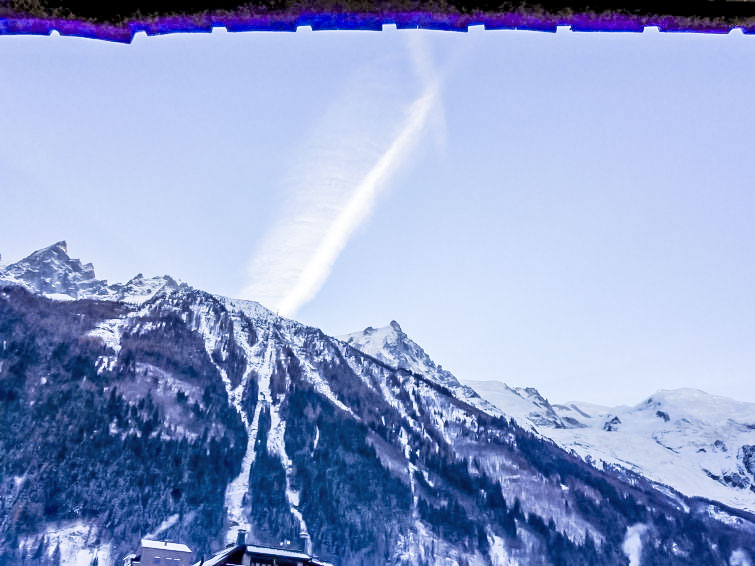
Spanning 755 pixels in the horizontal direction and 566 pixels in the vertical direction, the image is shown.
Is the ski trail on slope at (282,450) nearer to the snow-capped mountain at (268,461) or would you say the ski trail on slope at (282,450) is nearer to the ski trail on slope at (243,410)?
the snow-capped mountain at (268,461)

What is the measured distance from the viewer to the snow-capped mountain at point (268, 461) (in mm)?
102562

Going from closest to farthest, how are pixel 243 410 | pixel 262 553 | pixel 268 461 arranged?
pixel 262 553, pixel 268 461, pixel 243 410

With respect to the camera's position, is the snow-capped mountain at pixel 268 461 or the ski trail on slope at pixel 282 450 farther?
the ski trail on slope at pixel 282 450

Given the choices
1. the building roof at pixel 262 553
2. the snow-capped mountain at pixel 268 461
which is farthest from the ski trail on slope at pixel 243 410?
the building roof at pixel 262 553

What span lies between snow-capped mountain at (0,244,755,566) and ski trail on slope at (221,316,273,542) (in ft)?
1.26

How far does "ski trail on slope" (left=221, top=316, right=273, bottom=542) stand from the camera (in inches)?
4168

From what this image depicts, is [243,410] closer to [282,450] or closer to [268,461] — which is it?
[282,450]

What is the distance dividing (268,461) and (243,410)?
17553 millimetres

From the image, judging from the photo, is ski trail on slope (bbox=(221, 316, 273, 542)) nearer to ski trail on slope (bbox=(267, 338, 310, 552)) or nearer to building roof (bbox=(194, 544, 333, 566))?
ski trail on slope (bbox=(267, 338, 310, 552))

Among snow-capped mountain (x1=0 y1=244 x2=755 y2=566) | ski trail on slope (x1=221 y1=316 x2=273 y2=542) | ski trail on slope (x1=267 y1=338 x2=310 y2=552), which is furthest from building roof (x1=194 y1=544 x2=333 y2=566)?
ski trail on slope (x1=267 y1=338 x2=310 y2=552)

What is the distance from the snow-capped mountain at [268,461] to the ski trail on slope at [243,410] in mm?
384

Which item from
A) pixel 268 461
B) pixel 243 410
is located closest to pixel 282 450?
pixel 268 461

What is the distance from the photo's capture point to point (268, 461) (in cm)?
12275

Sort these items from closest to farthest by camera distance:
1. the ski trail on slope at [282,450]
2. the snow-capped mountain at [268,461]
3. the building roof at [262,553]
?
the building roof at [262,553], the snow-capped mountain at [268,461], the ski trail on slope at [282,450]
